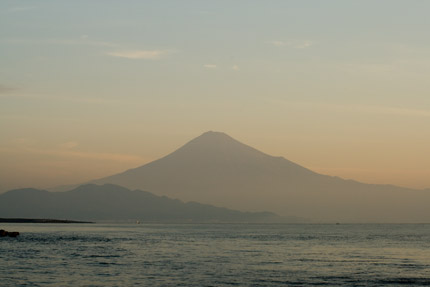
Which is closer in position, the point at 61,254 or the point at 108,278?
the point at 108,278

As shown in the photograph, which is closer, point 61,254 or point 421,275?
point 421,275

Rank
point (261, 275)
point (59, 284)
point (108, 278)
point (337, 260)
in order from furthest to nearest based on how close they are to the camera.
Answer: point (337, 260), point (261, 275), point (108, 278), point (59, 284)

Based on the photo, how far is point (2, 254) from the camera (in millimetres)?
76312

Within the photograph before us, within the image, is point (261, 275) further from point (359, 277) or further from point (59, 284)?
point (59, 284)

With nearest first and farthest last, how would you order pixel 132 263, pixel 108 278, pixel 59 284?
pixel 59 284
pixel 108 278
pixel 132 263

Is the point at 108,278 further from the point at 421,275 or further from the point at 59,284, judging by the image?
the point at 421,275

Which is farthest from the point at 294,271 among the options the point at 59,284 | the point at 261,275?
the point at 59,284

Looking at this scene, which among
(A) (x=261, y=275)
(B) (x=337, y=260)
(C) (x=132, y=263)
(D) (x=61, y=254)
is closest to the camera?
(A) (x=261, y=275)

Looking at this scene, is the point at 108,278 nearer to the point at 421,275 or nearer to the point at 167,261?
the point at 167,261

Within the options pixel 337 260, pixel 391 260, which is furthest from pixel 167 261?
pixel 391 260

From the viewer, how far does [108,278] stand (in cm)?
5225

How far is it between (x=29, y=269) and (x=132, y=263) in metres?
11.7

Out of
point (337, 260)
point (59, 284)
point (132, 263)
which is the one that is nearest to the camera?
point (59, 284)

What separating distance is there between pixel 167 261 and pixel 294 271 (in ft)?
53.1
